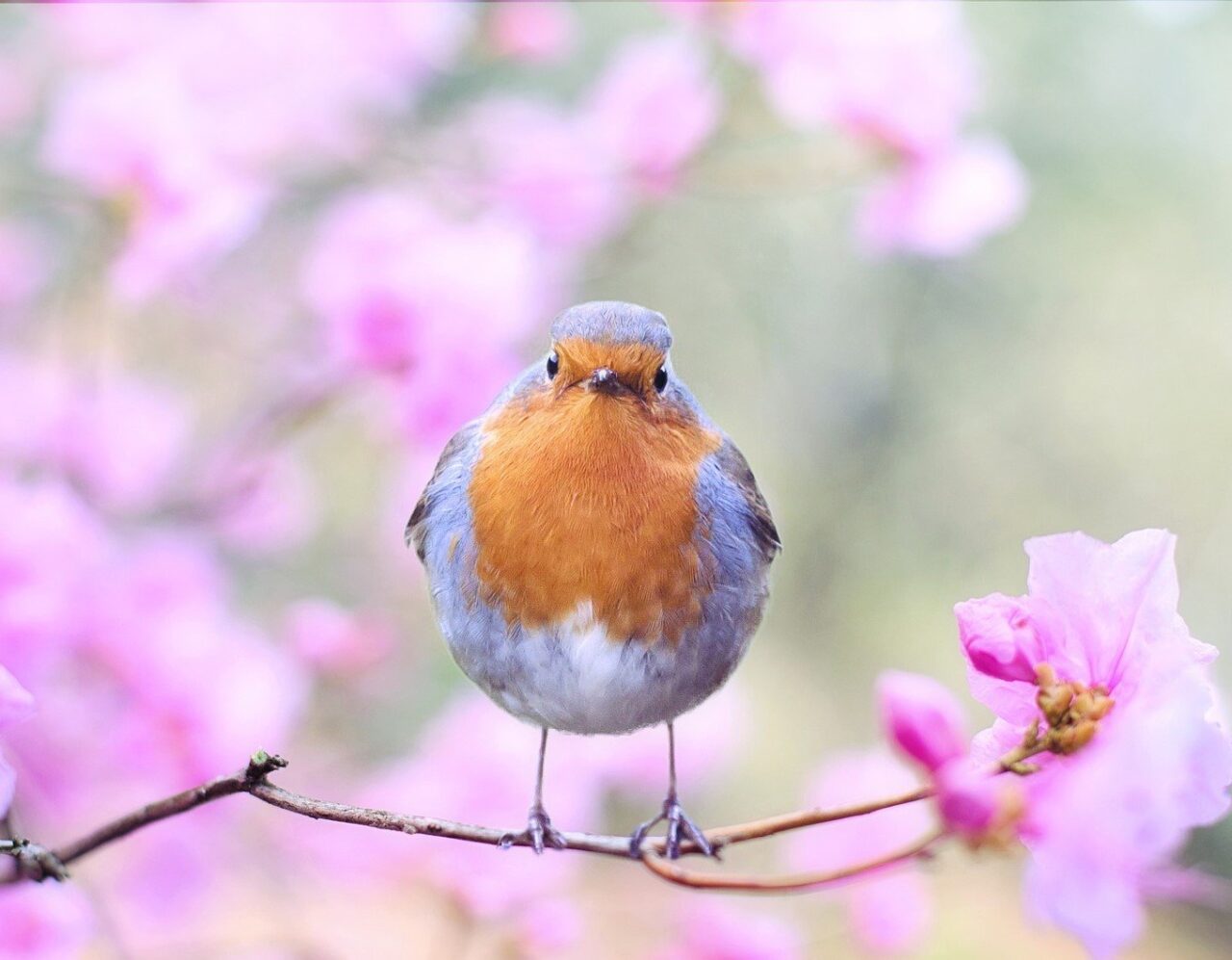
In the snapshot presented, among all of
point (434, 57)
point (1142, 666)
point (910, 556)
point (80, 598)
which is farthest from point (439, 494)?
point (910, 556)

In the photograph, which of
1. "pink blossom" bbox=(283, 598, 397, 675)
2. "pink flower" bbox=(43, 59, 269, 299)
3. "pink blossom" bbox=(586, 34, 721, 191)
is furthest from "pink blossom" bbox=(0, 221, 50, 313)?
"pink blossom" bbox=(586, 34, 721, 191)

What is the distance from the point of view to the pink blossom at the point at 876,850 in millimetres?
2086

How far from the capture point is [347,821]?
0.72m

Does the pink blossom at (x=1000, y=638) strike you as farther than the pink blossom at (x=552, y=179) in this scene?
No

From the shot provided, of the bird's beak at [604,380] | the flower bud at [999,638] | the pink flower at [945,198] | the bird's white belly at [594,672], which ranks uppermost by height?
the pink flower at [945,198]

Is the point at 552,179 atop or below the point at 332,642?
atop

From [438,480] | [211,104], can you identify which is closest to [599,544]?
[438,480]

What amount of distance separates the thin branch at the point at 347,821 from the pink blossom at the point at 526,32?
1740 millimetres

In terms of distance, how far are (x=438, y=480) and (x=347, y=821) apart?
0.40m

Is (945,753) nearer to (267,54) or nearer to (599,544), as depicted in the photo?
(599,544)

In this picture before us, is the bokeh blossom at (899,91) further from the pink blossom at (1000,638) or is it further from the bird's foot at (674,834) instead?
the pink blossom at (1000,638)

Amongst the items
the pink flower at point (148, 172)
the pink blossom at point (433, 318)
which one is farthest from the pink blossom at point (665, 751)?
the pink flower at point (148, 172)

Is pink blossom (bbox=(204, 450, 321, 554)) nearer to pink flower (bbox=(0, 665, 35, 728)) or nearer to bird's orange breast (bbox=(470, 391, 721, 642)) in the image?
bird's orange breast (bbox=(470, 391, 721, 642))

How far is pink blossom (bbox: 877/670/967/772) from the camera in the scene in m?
0.70
